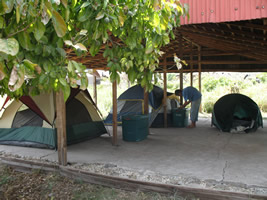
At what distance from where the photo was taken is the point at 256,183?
157 inches

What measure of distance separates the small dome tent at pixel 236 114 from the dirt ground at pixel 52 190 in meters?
5.43

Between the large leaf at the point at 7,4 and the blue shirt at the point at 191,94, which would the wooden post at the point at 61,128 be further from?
the blue shirt at the point at 191,94

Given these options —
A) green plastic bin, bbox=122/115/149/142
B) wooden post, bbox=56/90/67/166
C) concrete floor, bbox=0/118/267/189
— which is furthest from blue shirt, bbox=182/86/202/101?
→ wooden post, bbox=56/90/67/166

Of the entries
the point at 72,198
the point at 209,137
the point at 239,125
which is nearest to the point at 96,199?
the point at 72,198

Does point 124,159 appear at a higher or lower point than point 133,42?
lower

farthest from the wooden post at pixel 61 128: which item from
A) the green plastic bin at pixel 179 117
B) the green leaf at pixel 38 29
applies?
the green plastic bin at pixel 179 117

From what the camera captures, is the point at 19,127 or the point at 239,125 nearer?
the point at 19,127

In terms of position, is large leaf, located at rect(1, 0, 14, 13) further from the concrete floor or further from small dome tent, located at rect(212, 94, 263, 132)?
small dome tent, located at rect(212, 94, 263, 132)

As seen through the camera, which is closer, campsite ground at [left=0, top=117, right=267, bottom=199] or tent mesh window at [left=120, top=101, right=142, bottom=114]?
campsite ground at [left=0, top=117, right=267, bottom=199]

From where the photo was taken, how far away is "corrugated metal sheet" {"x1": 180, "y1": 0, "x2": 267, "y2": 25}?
390 centimetres

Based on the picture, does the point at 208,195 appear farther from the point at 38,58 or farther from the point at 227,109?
the point at 227,109

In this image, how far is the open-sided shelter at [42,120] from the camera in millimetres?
6320

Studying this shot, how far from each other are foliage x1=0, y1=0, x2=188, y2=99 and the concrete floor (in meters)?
2.80

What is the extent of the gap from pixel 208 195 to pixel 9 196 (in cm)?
299
